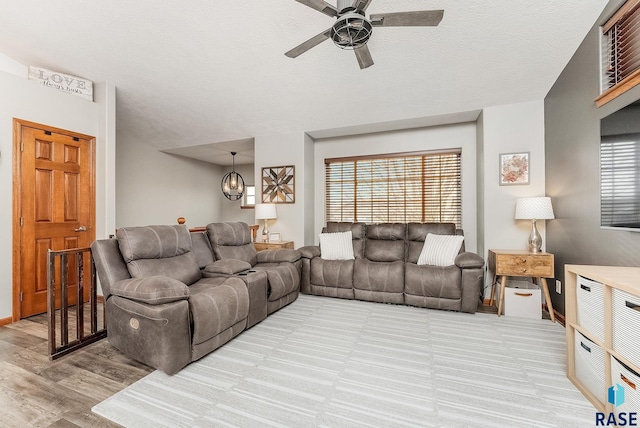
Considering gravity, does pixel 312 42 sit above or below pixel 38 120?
above

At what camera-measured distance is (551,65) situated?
2.86 m

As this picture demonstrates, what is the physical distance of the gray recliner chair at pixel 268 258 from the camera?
3096 mm

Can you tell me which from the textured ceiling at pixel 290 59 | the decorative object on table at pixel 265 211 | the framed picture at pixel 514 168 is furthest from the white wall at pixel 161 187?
the framed picture at pixel 514 168

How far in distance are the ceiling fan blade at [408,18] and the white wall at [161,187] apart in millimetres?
5242

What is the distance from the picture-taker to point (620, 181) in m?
2.01

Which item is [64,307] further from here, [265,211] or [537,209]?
[537,209]

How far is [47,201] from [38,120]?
92 cm

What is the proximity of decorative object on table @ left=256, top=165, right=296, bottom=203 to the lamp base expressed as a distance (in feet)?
10.8

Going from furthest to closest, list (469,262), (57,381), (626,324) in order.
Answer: (469,262) → (57,381) → (626,324)

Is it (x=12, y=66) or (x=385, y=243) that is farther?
(x=385, y=243)

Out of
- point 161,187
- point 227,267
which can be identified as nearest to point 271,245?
point 227,267

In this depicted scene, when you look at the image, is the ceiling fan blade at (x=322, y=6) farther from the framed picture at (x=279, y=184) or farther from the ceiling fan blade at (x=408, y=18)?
the framed picture at (x=279, y=184)

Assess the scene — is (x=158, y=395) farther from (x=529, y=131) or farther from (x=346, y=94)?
(x=529, y=131)

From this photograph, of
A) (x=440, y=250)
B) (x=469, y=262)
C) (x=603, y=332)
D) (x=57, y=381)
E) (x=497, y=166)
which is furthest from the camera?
(x=497, y=166)
